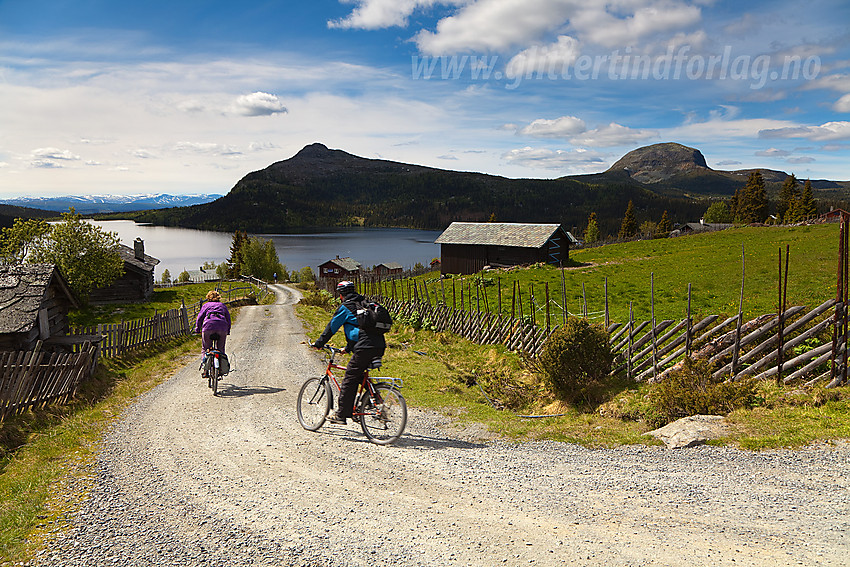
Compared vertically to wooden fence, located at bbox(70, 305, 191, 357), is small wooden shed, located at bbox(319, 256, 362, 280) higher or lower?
lower

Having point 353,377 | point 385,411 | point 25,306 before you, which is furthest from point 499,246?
point 353,377

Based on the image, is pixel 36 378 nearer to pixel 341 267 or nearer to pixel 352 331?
pixel 352 331

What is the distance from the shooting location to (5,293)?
12.1 m

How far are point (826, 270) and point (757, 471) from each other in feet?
71.2

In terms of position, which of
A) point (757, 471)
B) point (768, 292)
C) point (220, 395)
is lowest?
point (220, 395)

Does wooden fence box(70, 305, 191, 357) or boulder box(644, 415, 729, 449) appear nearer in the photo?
boulder box(644, 415, 729, 449)

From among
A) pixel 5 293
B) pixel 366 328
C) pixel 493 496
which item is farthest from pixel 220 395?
pixel 493 496

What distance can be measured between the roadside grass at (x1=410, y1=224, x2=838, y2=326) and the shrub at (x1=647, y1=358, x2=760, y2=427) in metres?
3.37

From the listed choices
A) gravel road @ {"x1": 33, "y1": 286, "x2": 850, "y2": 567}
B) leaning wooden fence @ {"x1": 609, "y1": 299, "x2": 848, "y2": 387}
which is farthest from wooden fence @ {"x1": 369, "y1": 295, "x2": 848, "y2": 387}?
gravel road @ {"x1": 33, "y1": 286, "x2": 850, "y2": 567}

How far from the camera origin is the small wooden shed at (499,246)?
4641cm

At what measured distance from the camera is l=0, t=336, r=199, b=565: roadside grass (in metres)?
5.25

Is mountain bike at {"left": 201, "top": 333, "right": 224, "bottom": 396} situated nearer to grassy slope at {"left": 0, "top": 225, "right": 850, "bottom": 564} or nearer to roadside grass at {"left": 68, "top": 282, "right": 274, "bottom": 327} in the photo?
grassy slope at {"left": 0, "top": 225, "right": 850, "bottom": 564}

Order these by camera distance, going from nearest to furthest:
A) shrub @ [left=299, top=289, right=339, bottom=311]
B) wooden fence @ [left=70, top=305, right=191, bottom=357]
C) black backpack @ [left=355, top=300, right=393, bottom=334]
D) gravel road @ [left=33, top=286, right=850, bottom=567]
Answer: gravel road @ [left=33, top=286, right=850, bottom=567] → black backpack @ [left=355, top=300, right=393, bottom=334] → wooden fence @ [left=70, top=305, right=191, bottom=357] → shrub @ [left=299, top=289, right=339, bottom=311]

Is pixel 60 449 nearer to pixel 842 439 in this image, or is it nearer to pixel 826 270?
pixel 842 439
